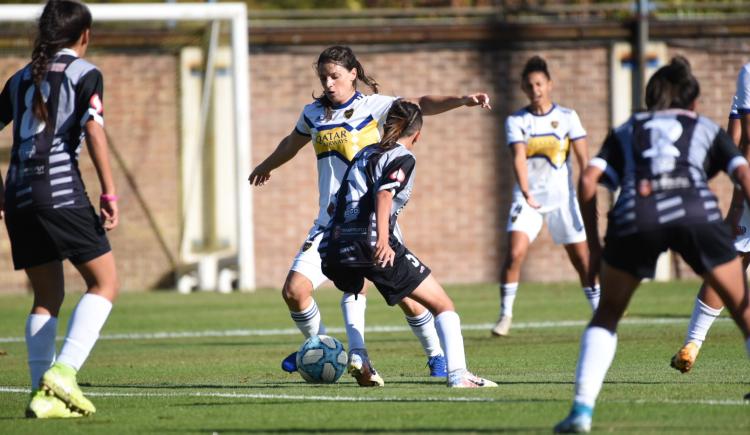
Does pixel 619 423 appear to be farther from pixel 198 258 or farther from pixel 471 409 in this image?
pixel 198 258

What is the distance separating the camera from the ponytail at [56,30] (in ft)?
22.5

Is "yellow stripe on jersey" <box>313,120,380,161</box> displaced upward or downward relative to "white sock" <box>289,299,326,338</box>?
upward

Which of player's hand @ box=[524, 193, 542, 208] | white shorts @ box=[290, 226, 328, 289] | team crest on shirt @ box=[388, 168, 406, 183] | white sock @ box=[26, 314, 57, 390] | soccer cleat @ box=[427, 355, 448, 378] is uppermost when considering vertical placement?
team crest on shirt @ box=[388, 168, 406, 183]

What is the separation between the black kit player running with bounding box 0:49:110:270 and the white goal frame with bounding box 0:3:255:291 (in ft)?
40.5

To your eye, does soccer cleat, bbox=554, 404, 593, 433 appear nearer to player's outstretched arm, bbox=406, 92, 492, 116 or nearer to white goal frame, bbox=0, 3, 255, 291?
player's outstretched arm, bbox=406, 92, 492, 116

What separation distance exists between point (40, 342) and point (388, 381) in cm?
248

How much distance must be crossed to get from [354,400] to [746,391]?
227cm

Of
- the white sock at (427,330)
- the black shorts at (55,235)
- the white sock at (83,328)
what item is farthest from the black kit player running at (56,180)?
the white sock at (427,330)

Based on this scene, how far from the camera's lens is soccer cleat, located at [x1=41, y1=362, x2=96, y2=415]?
666cm

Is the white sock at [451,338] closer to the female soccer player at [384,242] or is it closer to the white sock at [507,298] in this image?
the female soccer player at [384,242]

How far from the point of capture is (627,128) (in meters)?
6.08

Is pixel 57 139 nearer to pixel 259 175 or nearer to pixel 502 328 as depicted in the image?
pixel 259 175

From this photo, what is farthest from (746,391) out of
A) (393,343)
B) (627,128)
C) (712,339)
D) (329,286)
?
(329,286)

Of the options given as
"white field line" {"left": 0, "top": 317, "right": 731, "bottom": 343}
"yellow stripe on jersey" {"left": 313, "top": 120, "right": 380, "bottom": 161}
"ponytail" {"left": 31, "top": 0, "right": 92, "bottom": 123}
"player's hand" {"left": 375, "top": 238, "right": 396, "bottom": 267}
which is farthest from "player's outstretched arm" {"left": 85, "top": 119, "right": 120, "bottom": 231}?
"white field line" {"left": 0, "top": 317, "right": 731, "bottom": 343}
